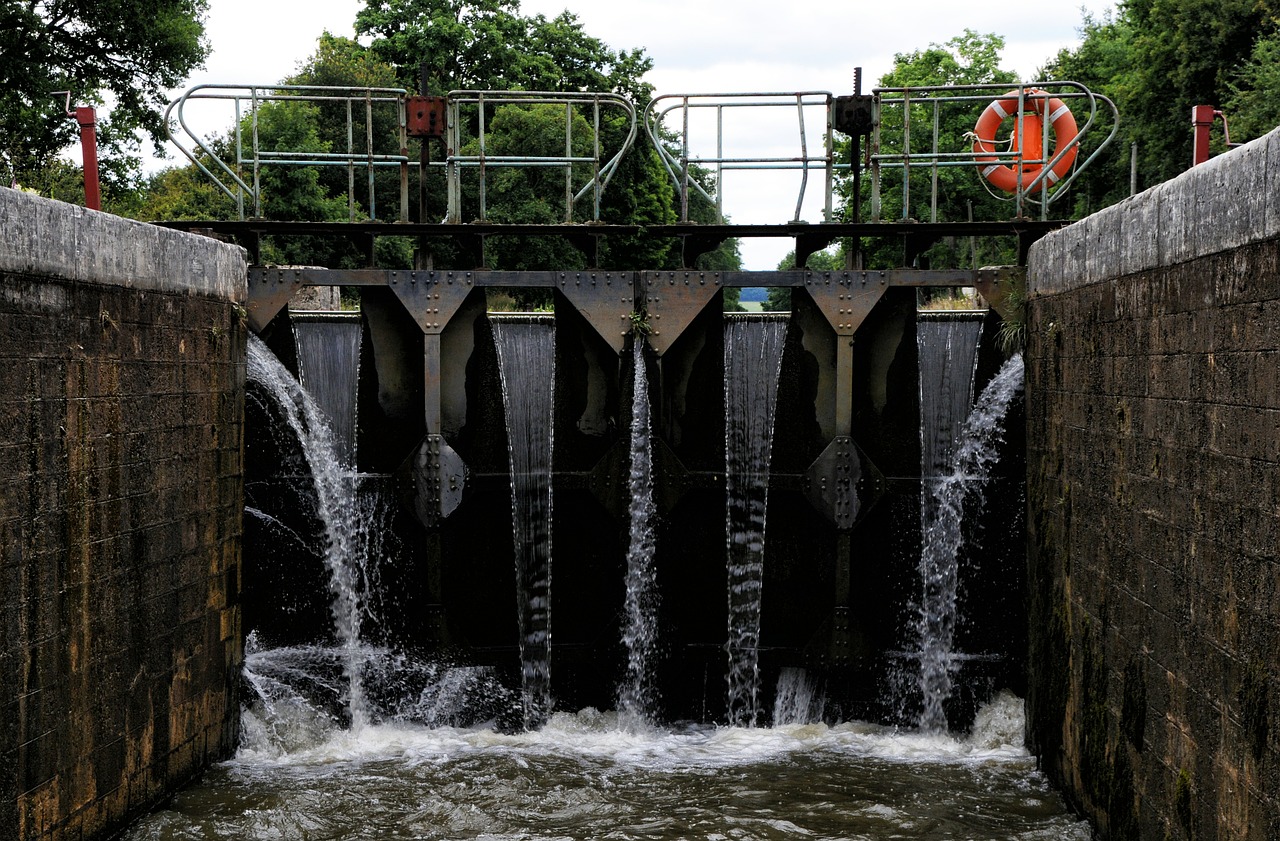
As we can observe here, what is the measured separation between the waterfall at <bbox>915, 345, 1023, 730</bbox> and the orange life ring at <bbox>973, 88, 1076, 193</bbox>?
1.90m

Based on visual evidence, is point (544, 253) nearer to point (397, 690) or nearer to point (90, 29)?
point (90, 29)

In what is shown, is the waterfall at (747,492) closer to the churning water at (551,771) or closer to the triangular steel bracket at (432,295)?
the churning water at (551,771)

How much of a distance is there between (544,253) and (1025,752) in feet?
78.1

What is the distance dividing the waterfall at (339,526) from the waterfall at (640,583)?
2034 mm

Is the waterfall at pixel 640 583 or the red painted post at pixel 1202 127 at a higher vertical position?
the red painted post at pixel 1202 127

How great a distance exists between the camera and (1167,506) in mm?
6363

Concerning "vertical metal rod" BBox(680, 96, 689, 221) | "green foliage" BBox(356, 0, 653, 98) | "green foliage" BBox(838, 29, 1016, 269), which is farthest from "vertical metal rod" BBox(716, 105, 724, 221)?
"green foliage" BBox(356, 0, 653, 98)

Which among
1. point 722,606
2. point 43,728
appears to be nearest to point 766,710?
point 722,606

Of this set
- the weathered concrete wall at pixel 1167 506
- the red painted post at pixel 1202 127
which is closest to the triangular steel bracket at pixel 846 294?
the weathered concrete wall at pixel 1167 506

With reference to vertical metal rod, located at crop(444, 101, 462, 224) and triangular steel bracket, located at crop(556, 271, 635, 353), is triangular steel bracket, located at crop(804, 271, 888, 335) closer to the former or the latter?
triangular steel bracket, located at crop(556, 271, 635, 353)

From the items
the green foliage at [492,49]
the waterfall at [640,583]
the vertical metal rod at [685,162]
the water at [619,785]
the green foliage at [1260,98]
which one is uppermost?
the green foliage at [492,49]

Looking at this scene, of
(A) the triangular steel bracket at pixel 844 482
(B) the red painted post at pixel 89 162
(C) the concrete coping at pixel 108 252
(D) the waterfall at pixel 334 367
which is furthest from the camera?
(D) the waterfall at pixel 334 367

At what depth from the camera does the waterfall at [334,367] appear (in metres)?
10.7

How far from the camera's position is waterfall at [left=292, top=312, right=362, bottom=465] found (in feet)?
35.2
